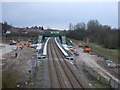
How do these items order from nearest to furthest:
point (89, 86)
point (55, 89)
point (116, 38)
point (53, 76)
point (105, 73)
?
point (116, 38) < point (55, 89) < point (89, 86) < point (53, 76) < point (105, 73)

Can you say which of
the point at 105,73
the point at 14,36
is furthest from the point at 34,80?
the point at 14,36

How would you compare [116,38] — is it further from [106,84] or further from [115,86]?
[106,84]

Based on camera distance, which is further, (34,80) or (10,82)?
(34,80)

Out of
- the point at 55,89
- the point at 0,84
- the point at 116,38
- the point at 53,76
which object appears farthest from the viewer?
the point at 53,76

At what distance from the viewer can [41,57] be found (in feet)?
91.9

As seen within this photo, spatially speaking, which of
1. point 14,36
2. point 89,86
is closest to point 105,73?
point 89,86

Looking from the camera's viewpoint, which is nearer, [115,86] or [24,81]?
[115,86]

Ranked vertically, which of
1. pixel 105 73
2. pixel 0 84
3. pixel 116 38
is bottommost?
pixel 105 73

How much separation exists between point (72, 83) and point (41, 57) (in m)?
14.3

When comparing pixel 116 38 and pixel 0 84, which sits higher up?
pixel 116 38

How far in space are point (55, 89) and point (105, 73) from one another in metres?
8.53

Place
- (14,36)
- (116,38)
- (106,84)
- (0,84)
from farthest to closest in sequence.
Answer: (14,36) → (106,84) → (0,84) → (116,38)

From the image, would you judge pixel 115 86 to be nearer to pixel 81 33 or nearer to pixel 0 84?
pixel 0 84

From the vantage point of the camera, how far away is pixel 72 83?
46.7 ft
